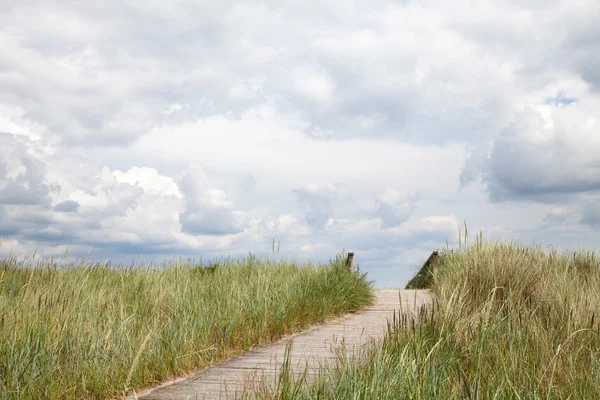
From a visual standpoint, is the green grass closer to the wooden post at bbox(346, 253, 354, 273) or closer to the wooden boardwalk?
the wooden boardwalk

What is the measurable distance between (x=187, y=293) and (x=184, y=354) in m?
2.46

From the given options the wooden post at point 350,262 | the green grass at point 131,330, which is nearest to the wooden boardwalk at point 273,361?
the green grass at point 131,330

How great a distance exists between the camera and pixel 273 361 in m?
5.73

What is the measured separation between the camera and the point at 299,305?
27.4 feet

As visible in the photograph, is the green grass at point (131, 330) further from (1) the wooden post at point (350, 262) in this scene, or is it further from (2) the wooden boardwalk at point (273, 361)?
(1) the wooden post at point (350, 262)

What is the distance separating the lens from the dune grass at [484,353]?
11.9 feet

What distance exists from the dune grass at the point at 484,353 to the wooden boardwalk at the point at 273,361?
0.25 metres

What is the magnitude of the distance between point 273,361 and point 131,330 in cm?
162

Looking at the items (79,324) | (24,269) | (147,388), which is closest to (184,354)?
(147,388)

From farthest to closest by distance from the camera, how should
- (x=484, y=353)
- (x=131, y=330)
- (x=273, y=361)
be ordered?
(x=131, y=330) < (x=273, y=361) < (x=484, y=353)

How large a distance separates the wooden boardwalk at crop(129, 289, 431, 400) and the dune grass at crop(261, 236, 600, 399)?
0.81 ft

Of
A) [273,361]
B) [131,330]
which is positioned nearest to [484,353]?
[273,361]

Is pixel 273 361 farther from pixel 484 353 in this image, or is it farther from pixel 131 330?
pixel 484 353

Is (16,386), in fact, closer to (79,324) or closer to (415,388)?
(79,324)
